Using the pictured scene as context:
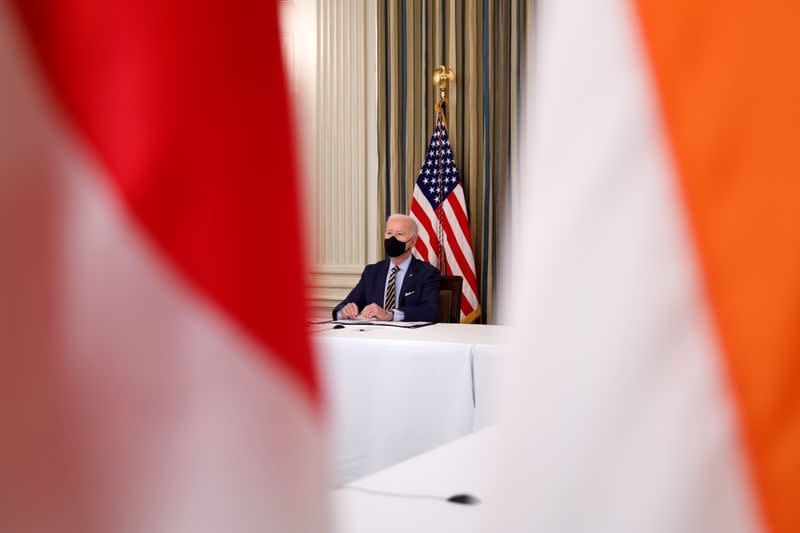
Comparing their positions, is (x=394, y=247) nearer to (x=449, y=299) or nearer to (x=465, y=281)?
(x=449, y=299)

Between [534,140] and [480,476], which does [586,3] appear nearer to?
[534,140]

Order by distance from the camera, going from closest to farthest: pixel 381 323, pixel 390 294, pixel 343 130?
pixel 381 323
pixel 390 294
pixel 343 130

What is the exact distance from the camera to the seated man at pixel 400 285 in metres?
4.19

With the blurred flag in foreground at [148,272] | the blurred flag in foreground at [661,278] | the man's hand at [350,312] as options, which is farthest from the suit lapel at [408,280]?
the blurred flag in foreground at [148,272]

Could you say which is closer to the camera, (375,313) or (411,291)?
(375,313)

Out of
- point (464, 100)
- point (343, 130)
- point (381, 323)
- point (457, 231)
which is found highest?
point (464, 100)

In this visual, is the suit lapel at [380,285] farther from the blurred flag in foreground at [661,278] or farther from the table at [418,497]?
the blurred flag in foreground at [661,278]

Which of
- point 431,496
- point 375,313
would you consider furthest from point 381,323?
point 431,496

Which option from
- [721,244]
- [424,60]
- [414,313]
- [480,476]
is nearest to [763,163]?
[721,244]

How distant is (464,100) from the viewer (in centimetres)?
589

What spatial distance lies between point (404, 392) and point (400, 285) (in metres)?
1.40

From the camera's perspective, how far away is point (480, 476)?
1.25 meters

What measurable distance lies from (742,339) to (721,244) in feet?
0.18

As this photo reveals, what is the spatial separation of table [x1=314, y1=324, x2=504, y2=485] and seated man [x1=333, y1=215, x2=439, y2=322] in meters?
0.89
